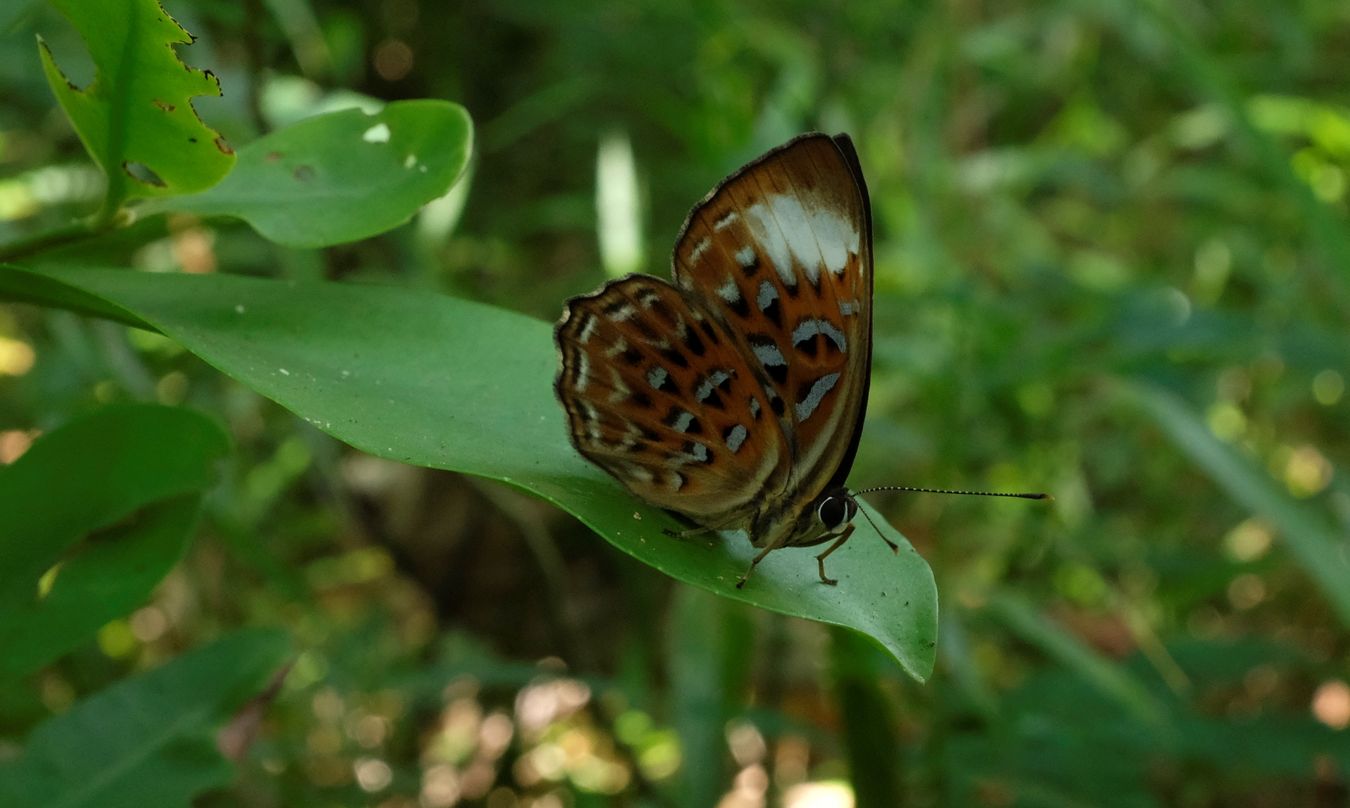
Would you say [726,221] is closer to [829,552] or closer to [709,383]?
[709,383]

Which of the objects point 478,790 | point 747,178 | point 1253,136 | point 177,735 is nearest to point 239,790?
point 478,790

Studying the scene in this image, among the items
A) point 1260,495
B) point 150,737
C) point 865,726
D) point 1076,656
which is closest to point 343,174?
point 150,737

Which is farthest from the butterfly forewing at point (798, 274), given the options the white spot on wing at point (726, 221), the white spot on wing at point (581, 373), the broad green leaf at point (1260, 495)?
the broad green leaf at point (1260, 495)

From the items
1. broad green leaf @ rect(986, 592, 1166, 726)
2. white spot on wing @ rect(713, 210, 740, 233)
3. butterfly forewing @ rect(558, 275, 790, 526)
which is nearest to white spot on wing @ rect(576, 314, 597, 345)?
butterfly forewing @ rect(558, 275, 790, 526)

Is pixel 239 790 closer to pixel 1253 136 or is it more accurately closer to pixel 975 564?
pixel 975 564

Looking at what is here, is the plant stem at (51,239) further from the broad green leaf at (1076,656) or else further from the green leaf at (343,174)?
the broad green leaf at (1076,656)

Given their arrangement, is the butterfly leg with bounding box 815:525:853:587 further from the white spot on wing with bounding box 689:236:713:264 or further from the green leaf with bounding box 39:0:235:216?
the green leaf with bounding box 39:0:235:216
